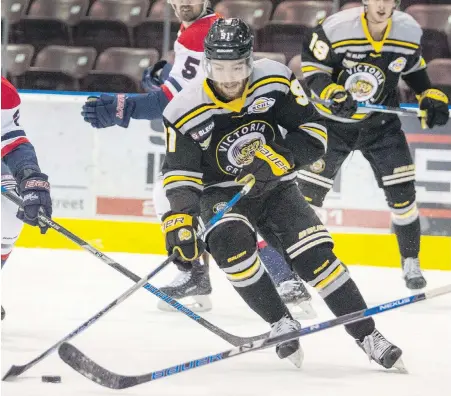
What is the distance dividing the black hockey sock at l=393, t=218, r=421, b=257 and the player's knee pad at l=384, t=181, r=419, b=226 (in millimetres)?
23

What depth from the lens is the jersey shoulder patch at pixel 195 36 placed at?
406 cm

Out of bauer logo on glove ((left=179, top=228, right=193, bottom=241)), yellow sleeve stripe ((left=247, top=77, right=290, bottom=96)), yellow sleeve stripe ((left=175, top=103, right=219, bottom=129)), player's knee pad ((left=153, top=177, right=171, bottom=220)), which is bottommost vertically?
player's knee pad ((left=153, top=177, right=171, bottom=220))

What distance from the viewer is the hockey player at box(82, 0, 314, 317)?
398 cm

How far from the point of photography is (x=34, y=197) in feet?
10.8

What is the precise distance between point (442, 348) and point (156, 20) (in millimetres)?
3276

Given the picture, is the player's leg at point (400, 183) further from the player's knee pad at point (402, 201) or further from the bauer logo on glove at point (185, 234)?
the bauer logo on glove at point (185, 234)

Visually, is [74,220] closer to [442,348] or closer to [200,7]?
[200,7]

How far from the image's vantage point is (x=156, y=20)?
6234 millimetres

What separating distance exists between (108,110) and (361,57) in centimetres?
A: 100

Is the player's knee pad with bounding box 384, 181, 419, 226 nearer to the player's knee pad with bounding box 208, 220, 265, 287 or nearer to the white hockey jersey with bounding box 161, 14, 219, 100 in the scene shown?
the white hockey jersey with bounding box 161, 14, 219, 100

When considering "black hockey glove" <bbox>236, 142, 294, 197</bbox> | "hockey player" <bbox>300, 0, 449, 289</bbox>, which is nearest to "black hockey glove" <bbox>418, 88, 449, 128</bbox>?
"hockey player" <bbox>300, 0, 449, 289</bbox>

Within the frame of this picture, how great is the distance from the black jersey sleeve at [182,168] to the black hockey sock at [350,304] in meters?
0.44

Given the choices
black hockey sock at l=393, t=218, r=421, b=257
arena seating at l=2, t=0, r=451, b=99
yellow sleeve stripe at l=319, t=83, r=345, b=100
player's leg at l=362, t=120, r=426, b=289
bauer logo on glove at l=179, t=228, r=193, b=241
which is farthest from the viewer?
arena seating at l=2, t=0, r=451, b=99

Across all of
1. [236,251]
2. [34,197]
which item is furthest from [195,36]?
[236,251]
